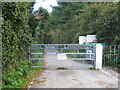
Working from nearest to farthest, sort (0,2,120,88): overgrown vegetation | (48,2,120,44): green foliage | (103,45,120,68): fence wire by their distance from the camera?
(0,2,120,88): overgrown vegetation, (103,45,120,68): fence wire, (48,2,120,44): green foliage

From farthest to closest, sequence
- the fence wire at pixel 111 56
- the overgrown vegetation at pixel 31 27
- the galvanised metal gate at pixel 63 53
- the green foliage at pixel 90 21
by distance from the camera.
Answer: the green foliage at pixel 90 21 → the fence wire at pixel 111 56 → the galvanised metal gate at pixel 63 53 → the overgrown vegetation at pixel 31 27

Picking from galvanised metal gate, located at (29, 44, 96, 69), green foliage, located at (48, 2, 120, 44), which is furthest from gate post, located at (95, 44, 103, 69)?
green foliage, located at (48, 2, 120, 44)

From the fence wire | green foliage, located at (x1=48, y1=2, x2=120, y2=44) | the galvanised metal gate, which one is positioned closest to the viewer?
the galvanised metal gate

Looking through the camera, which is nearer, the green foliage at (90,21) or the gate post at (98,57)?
the gate post at (98,57)

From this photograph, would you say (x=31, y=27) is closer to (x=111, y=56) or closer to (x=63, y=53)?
(x=63, y=53)

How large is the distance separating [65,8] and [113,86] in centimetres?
1374

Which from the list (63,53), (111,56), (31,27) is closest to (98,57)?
(111,56)

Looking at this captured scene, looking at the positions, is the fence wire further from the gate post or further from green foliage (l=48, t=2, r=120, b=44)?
the gate post

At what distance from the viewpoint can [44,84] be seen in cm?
450

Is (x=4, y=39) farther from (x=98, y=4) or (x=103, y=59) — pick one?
(x=98, y=4)

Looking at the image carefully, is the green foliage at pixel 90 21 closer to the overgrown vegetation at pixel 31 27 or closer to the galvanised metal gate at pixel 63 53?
the overgrown vegetation at pixel 31 27

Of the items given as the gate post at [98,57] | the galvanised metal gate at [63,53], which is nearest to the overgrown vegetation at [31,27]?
the galvanised metal gate at [63,53]

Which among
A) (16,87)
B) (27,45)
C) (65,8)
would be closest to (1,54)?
(16,87)

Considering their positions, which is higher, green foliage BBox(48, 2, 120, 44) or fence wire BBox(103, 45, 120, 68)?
green foliage BBox(48, 2, 120, 44)
